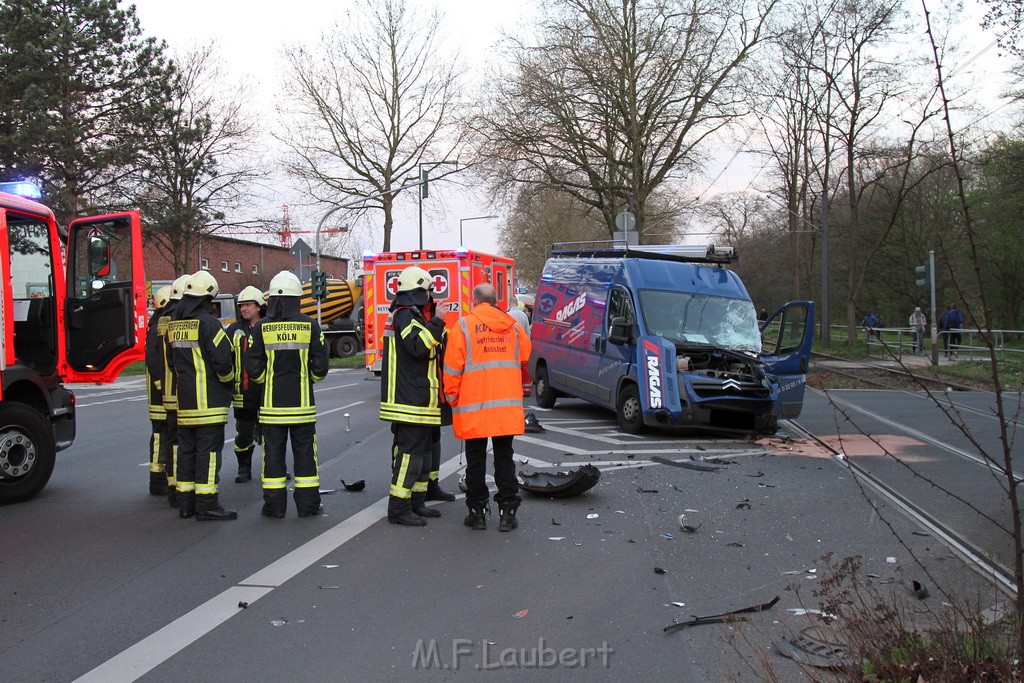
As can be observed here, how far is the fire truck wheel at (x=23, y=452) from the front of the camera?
7590mm

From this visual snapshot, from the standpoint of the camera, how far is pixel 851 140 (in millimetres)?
31766

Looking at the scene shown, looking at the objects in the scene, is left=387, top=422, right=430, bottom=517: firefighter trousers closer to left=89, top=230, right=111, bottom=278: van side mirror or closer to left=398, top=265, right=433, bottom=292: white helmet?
left=398, top=265, right=433, bottom=292: white helmet

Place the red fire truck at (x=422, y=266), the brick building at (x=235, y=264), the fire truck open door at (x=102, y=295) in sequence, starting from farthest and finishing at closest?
the brick building at (x=235, y=264) → the red fire truck at (x=422, y=266) → the fire truck open door at (x=102, y=295)

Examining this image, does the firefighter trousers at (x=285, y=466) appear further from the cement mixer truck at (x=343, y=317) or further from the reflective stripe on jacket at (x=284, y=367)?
the cement mixer truck at (x=343, y=317)

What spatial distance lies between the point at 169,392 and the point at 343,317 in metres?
25.8

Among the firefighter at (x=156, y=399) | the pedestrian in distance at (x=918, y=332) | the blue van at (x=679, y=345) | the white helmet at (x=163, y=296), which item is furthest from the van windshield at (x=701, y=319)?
the pedestrian in distance at (x=918, y=332)

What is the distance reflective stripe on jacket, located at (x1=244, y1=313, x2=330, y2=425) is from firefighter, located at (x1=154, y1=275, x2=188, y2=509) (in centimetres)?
87

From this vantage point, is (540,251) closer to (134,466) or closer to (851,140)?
(851,140)

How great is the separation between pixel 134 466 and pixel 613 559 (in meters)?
6.03

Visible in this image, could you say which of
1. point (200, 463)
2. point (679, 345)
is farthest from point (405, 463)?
point (679, 345)

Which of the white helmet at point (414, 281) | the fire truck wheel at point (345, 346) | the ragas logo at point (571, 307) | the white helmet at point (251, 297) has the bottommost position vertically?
the fire truck wheel at point (345, 346)

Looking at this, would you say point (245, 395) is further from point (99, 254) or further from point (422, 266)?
point (422, 266)

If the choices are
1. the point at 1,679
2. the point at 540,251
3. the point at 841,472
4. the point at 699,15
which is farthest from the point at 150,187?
the point at 540,251

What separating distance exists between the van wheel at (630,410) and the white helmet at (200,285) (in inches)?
226
